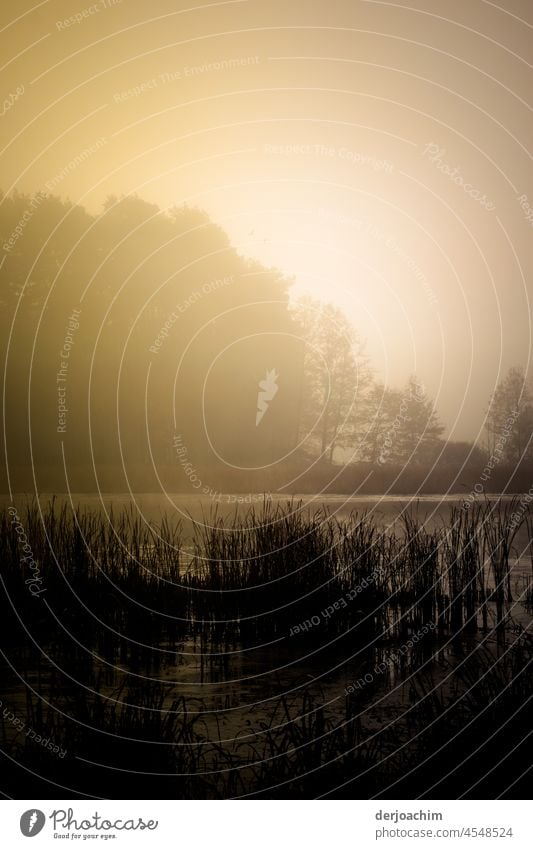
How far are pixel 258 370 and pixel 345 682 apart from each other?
23260mm

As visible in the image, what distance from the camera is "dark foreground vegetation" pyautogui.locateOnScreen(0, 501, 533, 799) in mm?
4613

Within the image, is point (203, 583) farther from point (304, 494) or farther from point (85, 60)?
point (304, 494)

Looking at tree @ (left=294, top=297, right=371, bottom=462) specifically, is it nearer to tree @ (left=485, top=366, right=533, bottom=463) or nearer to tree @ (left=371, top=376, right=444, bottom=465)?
tree @ (left=371, top=376, right=444, bottom=465)

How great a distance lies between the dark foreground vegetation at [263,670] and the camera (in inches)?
182

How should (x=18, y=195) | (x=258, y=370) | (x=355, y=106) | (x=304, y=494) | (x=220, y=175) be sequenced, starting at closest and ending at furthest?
1. (x=355, y=106)
2. (x=220, y=175)
3. (x=18, y=195)
4. (x=304, y=494)
5. (x=258, y=370)

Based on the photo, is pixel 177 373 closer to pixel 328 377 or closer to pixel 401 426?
pixel 328 377

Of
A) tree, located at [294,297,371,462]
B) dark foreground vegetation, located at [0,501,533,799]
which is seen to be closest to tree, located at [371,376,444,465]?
tree, located at [294,297,371,462]

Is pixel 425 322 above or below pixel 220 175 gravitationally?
below

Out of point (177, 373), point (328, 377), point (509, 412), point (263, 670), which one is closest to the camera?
point (263, 670)

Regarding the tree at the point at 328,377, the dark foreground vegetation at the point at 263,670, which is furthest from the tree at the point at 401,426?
the dark foreground vegetation at the point at 263,670

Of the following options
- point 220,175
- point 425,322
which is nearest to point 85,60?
point 220,175

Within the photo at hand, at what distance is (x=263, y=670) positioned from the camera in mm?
7027

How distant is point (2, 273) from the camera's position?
23.5m

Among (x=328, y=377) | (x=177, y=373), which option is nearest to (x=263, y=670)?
(x=177, y=373)
